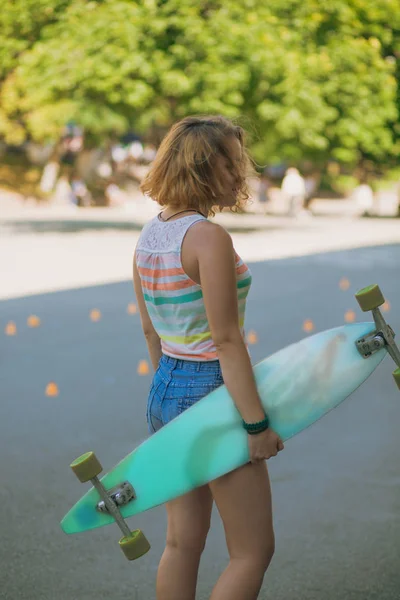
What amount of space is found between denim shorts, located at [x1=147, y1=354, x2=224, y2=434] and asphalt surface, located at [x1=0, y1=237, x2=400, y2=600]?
1.16 metres

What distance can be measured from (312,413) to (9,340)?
23.5 feet

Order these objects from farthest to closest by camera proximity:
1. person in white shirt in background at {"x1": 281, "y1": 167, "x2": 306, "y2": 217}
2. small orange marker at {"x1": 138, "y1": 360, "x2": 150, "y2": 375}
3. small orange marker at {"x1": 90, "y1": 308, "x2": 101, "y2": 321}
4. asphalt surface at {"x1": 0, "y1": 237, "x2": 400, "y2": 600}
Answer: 1. person in white shirt in background at {"x1": 281, "y1": 167, "x2": 306, "y2": 217}
2. small orange marker at {"x1": 90, "y1": 308, "x2": 101, "y2": 321}
3. small orange marker at {"x1": 138, "y1": 360, "x2": 150, "y2": 375}
4. asphalt surface at {"x1": 0, "y1": 237, "x2": 400, "y2": 600}

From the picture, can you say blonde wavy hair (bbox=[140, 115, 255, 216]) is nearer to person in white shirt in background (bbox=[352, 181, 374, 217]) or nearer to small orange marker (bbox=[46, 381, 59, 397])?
small orange marker (bbox=[46, 381, 59, 397])

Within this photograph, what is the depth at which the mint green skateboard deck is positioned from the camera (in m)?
2.86

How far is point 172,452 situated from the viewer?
2.93m

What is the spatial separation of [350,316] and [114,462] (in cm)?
560

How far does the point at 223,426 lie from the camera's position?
286cm

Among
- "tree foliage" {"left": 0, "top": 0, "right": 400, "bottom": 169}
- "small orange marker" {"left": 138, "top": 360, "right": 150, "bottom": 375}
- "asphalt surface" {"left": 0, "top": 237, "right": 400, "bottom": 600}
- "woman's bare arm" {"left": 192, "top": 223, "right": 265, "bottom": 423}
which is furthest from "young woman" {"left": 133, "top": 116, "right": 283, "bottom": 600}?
"tree foliage" {"left": 0, "top": 0, "right": 400, "bottom": 169}

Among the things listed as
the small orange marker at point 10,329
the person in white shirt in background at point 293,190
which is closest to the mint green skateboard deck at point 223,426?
the small orange marker at point 10,329

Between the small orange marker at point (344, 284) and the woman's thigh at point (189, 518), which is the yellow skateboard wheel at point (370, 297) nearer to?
the woman's thigh at point (189, 518)

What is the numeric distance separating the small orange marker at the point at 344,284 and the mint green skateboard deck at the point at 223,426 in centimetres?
1039

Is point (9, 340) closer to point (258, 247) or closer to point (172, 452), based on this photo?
point (172, 452)

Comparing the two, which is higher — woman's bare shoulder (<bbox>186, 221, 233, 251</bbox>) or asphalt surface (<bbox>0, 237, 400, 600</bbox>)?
woman's bare shoulder (<bbox>186, 221, 233, 251</bbox>)

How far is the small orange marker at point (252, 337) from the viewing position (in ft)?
30.8
